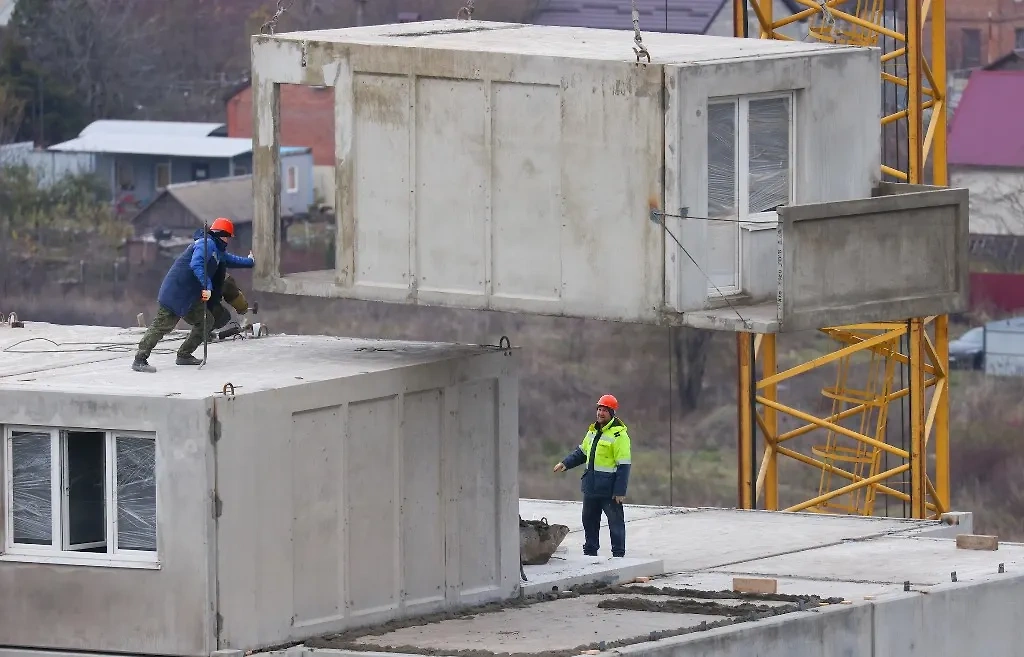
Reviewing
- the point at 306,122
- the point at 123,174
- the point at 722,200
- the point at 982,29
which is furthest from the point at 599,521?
the point at 982,29

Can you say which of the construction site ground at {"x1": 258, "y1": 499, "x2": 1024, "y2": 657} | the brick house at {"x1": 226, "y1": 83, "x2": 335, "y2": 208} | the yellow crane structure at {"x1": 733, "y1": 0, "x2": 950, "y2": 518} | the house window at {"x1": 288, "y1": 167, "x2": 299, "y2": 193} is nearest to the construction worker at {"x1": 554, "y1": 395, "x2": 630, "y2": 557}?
the construction site ground at {"x1": 258, "y1": 499, "x2": 1024, "y2": 657}

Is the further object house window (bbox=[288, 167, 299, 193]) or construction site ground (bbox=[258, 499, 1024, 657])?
house window (bbox=[288, 167, 299, 193])

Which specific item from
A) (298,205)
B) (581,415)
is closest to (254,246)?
(581,415)

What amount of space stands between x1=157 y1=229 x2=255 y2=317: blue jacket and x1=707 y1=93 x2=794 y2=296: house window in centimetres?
424

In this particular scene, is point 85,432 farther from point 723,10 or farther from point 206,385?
point 723,10

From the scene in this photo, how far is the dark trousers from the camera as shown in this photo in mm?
24656

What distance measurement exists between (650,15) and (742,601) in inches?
2156

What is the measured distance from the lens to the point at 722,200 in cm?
2098

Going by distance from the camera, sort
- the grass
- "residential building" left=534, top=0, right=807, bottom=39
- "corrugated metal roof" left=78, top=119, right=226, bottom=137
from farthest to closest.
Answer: "corrugated metal roof" left=78, top=119, right=226, bottom=137 → "residential building" left=534, top=0, right=807, bottom=39 → the grass

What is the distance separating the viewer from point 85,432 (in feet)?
65.5

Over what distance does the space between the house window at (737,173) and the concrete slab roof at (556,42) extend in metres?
0.49

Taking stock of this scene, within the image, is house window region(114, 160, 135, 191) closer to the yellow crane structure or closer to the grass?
the grass

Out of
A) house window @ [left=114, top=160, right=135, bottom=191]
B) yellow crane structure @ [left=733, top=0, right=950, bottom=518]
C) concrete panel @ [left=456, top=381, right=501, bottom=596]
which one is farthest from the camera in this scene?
house window @ [left=114, top=160, right=135, bottom=191]

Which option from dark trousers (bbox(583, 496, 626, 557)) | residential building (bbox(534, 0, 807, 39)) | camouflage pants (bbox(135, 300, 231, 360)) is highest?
residential building (bbox(534, 0, 807, 39))
